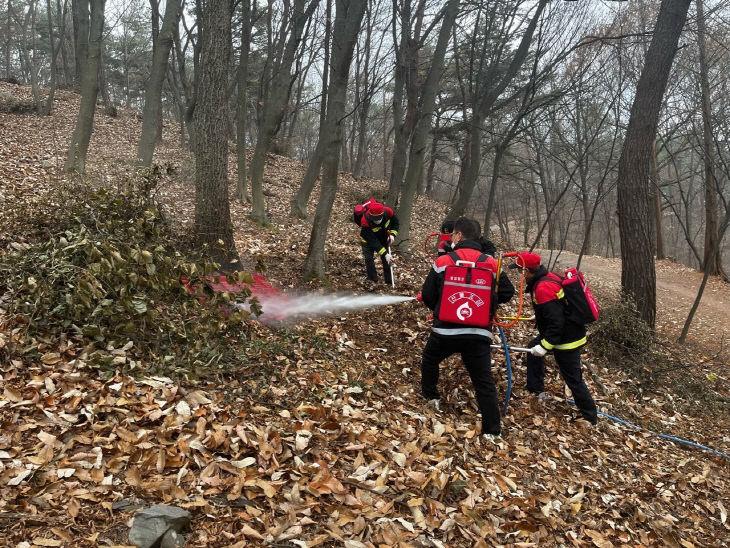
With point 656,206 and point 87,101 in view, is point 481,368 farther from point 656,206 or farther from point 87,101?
point 656,206

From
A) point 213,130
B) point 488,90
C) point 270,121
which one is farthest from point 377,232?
point 488,90

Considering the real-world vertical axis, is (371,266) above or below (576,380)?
above

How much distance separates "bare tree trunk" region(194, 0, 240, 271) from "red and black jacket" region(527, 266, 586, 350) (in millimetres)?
4071

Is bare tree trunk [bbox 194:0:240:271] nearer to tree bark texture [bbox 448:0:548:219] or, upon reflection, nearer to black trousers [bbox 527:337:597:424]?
black trousers [bbox 527:337:597:424]

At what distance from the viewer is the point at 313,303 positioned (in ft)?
22.7

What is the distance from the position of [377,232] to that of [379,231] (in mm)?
45

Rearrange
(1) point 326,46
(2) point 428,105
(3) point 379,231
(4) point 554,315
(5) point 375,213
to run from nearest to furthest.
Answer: (4) point 554,315
(5) point 375,213
(3) point 379,231
(2) point 428,105
(1) point 326,46

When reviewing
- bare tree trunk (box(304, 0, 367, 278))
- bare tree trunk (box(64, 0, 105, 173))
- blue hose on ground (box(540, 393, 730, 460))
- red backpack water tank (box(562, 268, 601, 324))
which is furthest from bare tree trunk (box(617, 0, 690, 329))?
bare tree trunk (box(64, 0, 105, 173))

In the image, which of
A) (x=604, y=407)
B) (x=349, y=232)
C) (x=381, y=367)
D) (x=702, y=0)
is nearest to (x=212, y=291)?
(x=381, y=367)

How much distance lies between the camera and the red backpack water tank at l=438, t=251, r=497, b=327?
4387mm

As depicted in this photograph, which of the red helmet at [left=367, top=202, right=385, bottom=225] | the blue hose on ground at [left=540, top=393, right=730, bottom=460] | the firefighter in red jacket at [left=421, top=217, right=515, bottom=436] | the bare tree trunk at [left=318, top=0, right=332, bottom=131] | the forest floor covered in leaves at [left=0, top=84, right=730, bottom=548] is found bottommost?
the blue hose on ground at [left=540, top=393, right=730, bottom=460]

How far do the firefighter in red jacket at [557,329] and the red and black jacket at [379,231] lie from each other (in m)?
3.33

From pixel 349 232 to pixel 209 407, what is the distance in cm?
903

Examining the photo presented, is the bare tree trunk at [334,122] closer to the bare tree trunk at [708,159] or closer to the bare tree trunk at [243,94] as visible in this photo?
the bare tree trunk at [243,94]
